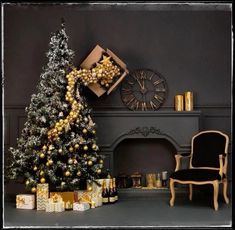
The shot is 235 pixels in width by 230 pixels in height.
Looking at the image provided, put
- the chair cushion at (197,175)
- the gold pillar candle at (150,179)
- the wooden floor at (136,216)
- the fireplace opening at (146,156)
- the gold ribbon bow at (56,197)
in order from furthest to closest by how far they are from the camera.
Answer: the fireplace opening at (146,156), the gold pillar candle at (150,179), the gold ribbon bow at (56,197), the chair cushion at (197,175), the wooden floor at (136,216)

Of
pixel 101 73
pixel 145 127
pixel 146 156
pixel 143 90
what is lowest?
pixel 146 156

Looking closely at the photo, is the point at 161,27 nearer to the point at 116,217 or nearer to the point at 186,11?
the point at 186,11

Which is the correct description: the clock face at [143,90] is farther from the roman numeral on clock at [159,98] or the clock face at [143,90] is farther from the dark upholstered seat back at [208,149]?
the dark upholstered seat back at [208,149]

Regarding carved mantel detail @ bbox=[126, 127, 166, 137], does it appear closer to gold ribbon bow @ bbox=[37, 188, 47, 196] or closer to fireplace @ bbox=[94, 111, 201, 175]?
fireplace @ bbox=[94, 111, 201, 175]

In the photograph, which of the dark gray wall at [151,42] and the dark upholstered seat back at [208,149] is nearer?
the dark upholstered seat back at [208,149]

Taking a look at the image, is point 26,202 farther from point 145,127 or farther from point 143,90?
point 143,90

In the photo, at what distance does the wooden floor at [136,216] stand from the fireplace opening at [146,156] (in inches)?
25.7

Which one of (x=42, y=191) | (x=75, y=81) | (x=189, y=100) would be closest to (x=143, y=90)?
(x=189, y=100)

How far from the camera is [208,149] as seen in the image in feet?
17.7

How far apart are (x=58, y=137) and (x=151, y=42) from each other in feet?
7.05

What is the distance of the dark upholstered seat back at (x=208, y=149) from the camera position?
529 centimetres

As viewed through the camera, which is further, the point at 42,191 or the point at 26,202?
the point at 26,202

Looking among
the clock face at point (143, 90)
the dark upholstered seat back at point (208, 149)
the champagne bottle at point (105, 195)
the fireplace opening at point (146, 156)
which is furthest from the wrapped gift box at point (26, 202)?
the dark upholstered seat back at point (208, 149)

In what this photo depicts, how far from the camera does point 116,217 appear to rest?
4328 mm
